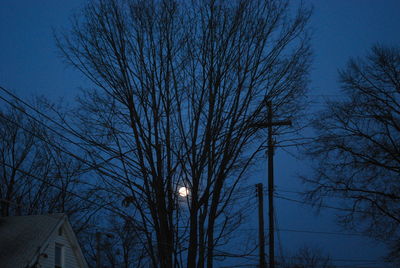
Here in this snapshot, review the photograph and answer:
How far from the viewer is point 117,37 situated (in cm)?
1127

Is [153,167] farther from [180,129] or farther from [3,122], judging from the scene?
A: [3,122]

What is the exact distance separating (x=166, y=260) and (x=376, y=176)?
33.8 feet

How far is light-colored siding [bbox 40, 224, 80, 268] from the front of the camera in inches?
867

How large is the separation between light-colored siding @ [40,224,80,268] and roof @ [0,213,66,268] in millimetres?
769

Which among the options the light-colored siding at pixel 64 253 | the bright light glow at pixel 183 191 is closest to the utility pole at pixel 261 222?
the bright light glow at pixel 183 191

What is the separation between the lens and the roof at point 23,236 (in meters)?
20.2

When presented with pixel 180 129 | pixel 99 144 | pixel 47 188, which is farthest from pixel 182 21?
pixel 47 188

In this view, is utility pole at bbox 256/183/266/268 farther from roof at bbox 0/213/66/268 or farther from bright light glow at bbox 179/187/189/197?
roof at bbox 0/213/66/268

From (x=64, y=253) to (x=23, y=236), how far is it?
8.67ft

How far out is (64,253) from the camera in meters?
23.6

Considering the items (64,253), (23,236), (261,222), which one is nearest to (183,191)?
(261,222)

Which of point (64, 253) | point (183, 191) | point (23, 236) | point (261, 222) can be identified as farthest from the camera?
point (64, 253)

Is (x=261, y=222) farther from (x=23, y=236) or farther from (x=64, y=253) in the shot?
(x=64, y=253)

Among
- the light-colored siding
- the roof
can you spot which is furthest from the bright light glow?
the light-colored siding
